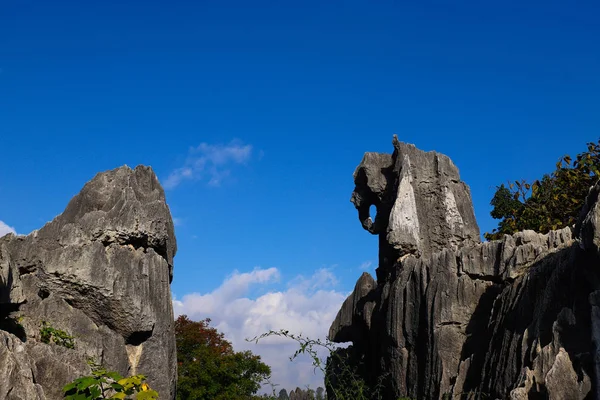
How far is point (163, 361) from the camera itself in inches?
620

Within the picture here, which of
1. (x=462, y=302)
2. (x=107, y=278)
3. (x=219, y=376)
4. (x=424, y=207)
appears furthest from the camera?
(x=219, y=376)

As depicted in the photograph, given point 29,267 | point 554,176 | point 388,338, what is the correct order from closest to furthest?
point 29,267, point 388,338, point 554,176

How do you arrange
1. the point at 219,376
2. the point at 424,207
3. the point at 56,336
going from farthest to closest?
the point at 219,376 < the point at 424,207 < the point at 56,336

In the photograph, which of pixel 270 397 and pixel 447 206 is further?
pixel 447 206

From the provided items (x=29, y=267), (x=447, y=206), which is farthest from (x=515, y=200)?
(x=29, y=267)

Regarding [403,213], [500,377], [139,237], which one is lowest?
[500,377]

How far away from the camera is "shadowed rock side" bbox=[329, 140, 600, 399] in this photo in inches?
402

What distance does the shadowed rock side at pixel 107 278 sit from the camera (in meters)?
14.5

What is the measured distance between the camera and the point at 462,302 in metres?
15.9

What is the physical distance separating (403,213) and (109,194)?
9.28 metres

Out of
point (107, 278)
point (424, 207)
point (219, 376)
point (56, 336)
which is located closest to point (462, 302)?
point (424, 207)

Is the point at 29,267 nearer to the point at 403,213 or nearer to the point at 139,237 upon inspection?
the point at 139,237

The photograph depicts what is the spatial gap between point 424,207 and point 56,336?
492 inches

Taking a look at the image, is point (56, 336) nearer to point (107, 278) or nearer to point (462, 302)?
point (107, 278)
